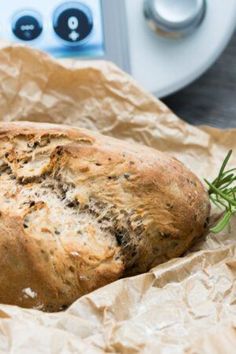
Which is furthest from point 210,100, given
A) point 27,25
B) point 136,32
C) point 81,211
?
point 81,211

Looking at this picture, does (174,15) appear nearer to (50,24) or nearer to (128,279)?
(50,24)

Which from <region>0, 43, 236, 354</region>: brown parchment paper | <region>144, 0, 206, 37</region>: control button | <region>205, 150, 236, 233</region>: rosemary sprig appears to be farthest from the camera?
<region>144, 0, 206, 37</region>: control button

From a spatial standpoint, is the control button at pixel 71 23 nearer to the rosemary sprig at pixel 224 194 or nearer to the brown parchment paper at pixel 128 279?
the brown parchment paper at pixel 128 279

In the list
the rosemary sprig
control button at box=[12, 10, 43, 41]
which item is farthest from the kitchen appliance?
the rosemary sprig

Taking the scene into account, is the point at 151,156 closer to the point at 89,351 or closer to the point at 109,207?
the point at 109,207

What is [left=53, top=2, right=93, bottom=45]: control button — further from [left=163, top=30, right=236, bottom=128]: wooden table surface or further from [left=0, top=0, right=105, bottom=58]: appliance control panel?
[left=163, top=30, right=236, bottom=128]: wooden table surface

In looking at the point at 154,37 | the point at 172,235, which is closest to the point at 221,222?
the point at 172,235
